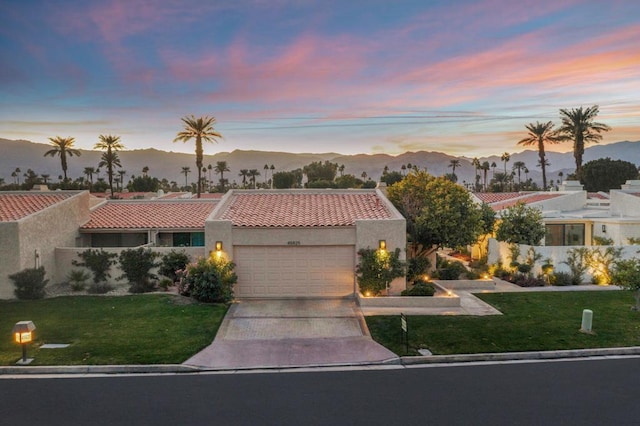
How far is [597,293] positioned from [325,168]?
288 feet

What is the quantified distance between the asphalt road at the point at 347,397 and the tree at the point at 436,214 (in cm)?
954

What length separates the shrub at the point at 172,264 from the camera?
1980 centimetres

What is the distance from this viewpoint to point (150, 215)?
84.6 ft

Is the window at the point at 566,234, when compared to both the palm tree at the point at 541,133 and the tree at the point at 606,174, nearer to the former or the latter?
the palm tree at the point at 541,133

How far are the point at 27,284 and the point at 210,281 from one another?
7855 mm

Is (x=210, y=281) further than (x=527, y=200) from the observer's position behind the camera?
No

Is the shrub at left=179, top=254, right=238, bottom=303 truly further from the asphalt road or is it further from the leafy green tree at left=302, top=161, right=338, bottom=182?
the leafy green tree at left=302, top=161, right=338, bottom=182

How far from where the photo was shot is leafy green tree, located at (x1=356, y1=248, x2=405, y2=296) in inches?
690

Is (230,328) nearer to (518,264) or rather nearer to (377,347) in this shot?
(377,347)

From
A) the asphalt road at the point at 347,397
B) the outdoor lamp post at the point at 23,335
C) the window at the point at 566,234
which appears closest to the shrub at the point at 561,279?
the window at the point at 566,234

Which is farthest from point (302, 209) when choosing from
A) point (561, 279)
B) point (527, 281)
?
point (561, 279)

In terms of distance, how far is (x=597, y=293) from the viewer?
18.6 meters

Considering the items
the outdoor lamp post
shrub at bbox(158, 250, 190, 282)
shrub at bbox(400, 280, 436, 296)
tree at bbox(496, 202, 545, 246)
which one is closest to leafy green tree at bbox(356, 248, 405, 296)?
shrub at bbox(400, 280, 436, 296)

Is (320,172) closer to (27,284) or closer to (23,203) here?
(23,203)
